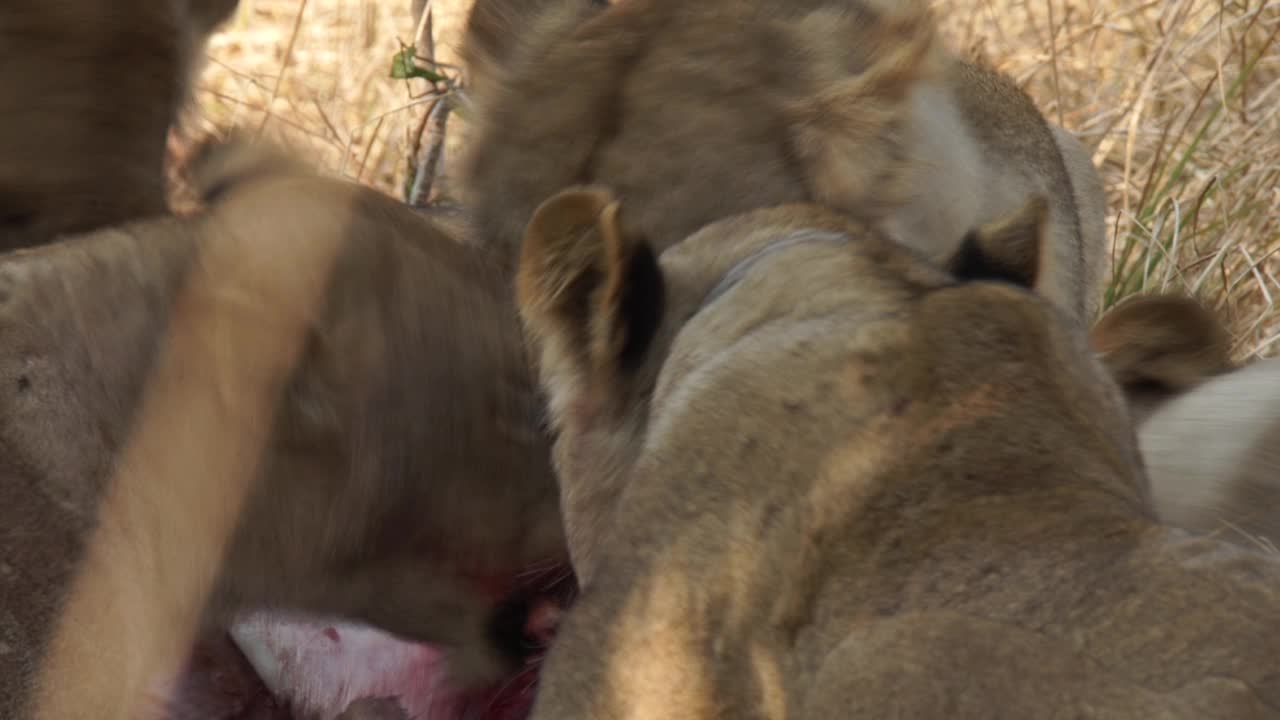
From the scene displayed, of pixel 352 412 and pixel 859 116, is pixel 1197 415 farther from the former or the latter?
pixel 352 412

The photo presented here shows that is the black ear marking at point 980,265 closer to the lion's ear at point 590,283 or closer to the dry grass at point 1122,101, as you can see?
the lion's ear at point 590,283

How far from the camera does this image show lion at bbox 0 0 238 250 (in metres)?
2.57

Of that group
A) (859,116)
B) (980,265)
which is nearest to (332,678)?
(859,116)

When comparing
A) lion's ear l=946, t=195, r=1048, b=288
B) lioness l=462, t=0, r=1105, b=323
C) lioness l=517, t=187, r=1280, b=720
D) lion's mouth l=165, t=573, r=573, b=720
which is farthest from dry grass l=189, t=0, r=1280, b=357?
lioness l=517, t=187, r=1280, b=720

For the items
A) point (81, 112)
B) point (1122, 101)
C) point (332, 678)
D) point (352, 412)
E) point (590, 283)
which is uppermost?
point (590, 283)

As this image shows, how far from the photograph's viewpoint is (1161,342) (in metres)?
2.77

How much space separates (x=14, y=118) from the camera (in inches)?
103

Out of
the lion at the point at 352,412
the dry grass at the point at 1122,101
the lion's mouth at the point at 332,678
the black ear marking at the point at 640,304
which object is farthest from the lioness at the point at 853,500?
the dry grass at the point at 1122,101

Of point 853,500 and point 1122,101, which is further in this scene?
point 1122,101

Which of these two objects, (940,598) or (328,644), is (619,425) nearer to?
(940,598)

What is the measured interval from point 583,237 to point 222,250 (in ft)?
2.08

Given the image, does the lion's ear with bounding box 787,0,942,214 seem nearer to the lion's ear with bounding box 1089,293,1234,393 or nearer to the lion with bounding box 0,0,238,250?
the lion's ear with bounding box 1089,293,1234,393

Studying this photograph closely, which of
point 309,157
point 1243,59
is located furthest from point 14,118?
point 1243,59

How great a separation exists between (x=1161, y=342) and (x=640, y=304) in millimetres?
1121
